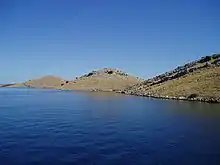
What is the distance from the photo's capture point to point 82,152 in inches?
1398

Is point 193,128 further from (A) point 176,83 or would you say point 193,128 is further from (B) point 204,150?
(A) point 176,83

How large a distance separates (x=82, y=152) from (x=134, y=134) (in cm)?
1350

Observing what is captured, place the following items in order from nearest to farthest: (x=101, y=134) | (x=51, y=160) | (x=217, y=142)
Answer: (x=51, y=160) → (x=217, y=142) → (x=101, y=134)

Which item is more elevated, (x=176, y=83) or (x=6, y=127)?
(x=176, y=83)

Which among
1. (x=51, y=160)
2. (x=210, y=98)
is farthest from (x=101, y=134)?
(x=210, y=98)

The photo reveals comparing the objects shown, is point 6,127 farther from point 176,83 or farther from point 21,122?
point 176,83

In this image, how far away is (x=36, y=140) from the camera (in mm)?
42156

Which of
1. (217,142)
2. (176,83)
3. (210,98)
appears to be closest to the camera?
(217,142)

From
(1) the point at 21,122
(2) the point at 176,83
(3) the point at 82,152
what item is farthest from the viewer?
(2) the point at 176,83

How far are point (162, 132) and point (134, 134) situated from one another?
15.7ft

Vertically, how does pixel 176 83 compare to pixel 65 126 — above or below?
above

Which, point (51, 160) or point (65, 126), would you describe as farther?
point (65, 126)

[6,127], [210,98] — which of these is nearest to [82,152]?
[6,127]

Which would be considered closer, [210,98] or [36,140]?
[36,140]
